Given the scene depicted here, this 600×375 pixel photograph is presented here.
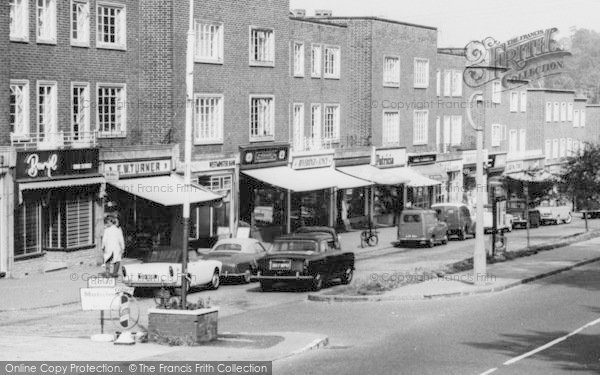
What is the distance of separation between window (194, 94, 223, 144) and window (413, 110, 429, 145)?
2240cm

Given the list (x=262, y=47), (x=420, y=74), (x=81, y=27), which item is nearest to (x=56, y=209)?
(x=81, y=27)

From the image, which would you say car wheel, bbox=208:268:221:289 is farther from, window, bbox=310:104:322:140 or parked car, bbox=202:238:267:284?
window, bbox=310:104:322:140

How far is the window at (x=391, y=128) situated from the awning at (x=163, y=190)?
2201 centimetres

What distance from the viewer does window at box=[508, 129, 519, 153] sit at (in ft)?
270

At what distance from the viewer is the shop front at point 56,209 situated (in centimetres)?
3419

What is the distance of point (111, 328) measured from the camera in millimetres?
23406

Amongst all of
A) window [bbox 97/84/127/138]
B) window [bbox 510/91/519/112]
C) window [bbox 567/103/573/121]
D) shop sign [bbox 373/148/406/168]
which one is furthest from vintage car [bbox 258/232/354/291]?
window [bbox 567/103/573/121]

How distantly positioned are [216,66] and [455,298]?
759 inches

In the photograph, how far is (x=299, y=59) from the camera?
5381cm

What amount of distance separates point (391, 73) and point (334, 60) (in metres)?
5.94

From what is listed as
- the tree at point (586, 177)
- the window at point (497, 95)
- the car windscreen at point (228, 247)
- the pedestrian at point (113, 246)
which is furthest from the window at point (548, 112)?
the pedestrian at point (113, 246)

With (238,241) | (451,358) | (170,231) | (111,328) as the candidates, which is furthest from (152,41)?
(451,358)

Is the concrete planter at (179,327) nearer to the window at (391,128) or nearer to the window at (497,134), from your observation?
the window at (391,128)

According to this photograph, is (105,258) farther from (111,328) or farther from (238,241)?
(111,328)
